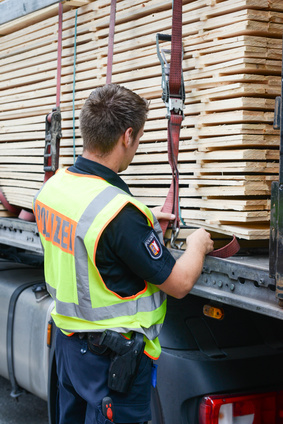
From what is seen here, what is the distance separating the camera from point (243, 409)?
2.37 meters

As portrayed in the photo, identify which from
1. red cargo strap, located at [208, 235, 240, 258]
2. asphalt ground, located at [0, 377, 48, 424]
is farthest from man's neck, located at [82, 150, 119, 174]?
asphalt ground, located at [0, 377, 48, 424]

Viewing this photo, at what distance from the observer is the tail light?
231 centimetres

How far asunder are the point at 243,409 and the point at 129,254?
0.85 metres

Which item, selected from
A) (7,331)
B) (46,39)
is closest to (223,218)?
(46,39)

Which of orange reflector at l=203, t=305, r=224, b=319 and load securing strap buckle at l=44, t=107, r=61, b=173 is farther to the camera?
load securing strap buckle at l=44, t=107, r=61, b=173

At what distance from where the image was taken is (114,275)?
7.11ft

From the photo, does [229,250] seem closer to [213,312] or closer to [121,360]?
[213,312]

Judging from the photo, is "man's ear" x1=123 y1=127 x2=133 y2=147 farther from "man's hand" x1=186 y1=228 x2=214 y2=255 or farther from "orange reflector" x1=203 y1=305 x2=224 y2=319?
"orange reflector" x1=203 y1=305 x2=224 y2=319

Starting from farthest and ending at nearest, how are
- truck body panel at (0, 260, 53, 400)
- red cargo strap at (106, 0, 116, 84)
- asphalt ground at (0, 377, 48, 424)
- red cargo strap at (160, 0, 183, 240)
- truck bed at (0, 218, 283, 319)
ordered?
asphalt ground at (0, 377, 48, 424), truck body panel at (0, 260, 53, 400), red cargo strap at (106, 0, 116, 84), red cargo strap at (160, 0, 183, 240), truck bed at (0, 218, 283, 319)

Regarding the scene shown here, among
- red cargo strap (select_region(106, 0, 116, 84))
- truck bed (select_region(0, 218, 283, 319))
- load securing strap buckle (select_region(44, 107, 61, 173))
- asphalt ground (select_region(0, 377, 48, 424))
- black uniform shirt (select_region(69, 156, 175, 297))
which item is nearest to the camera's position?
truck bed (select_region(0, 218, 283, 319))

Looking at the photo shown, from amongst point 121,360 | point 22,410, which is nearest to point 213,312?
point 121,360

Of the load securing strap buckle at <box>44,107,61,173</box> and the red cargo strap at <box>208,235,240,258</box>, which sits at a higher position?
the load securing strap buckle at <box>44,107,61,173</box>

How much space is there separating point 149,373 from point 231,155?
914 millimetres

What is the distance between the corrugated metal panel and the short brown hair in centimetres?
110
